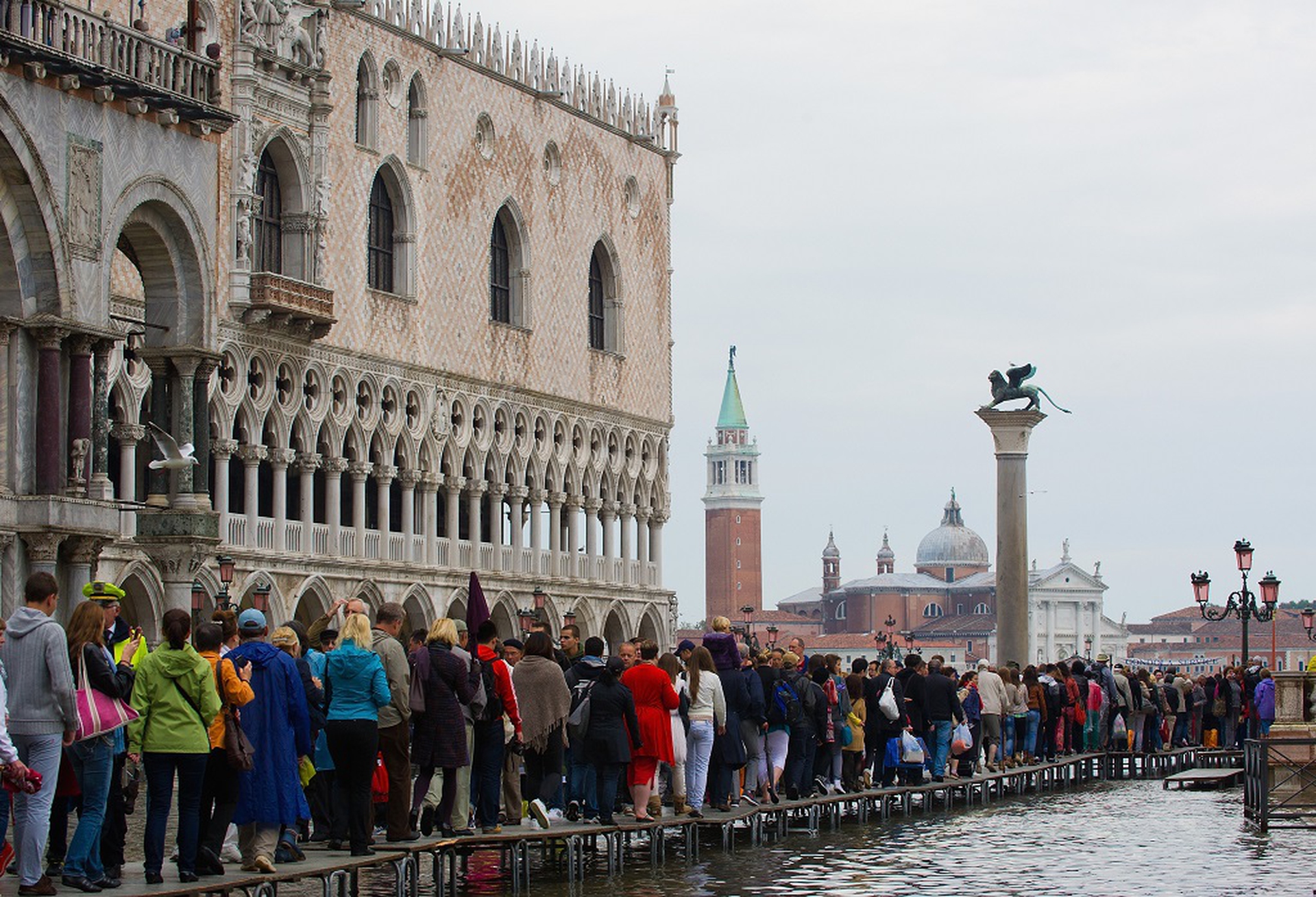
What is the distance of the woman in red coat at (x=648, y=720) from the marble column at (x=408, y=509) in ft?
76.3

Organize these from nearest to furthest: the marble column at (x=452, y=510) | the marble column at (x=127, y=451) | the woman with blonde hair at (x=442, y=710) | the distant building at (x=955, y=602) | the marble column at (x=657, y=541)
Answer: the woman with blonde hair at (x=442, y=710) < the marble column at (x=127, y=451) < the marble column at (x=452, y=510) < the marble column at (x=657, y=541) < the distant building at (x=955, y=602)

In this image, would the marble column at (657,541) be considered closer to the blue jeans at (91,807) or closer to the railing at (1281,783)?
the railing at (1281,783)

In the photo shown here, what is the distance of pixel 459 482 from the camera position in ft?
131

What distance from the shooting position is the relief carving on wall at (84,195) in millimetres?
14898

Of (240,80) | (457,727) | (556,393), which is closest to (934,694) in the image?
(457,727)

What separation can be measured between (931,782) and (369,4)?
20.0m

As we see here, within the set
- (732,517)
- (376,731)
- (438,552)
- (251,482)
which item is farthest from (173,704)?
(732,517)

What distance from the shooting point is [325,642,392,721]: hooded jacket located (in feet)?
40.2

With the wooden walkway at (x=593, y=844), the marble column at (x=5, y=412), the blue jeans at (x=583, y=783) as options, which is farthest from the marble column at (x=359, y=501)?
the marble column at (x=5, y=412)

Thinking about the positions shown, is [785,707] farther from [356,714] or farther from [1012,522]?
[1012,522]

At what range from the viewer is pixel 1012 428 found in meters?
32.3

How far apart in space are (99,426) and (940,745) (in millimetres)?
8979

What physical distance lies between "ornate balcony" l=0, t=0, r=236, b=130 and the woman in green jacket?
4869 mm

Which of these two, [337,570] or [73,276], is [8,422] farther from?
[337,570]
